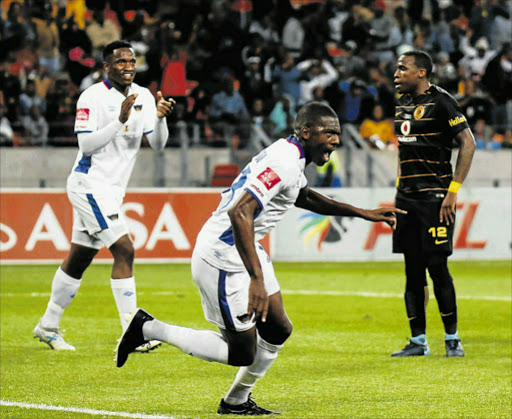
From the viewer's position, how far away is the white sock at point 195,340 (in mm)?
5699

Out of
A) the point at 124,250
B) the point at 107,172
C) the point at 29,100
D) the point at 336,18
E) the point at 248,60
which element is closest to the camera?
the point at 124,250

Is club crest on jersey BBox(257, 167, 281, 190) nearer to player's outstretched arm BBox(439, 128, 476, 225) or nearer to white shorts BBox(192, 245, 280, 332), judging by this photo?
white shorts BBox(192, 245, 280, 332)

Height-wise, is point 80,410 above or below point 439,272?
below

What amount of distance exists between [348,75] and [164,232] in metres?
7.29

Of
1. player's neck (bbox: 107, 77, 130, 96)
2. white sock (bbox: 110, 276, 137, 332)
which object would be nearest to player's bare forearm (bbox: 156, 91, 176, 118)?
player's neck (bbox: 107, 77, 130, 96)

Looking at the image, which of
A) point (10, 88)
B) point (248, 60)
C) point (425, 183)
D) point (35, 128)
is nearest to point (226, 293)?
point (425, 183)

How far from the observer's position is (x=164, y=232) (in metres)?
17.2

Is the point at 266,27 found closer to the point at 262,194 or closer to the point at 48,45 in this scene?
the point at 48,45

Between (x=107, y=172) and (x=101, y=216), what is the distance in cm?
37

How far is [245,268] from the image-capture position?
17.9ft

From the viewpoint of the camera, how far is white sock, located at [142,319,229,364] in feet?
18.7

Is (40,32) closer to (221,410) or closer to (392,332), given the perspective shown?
(392,332)

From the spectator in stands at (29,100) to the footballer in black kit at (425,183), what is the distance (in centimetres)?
1159

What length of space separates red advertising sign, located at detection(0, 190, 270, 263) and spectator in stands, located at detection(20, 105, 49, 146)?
881mm
